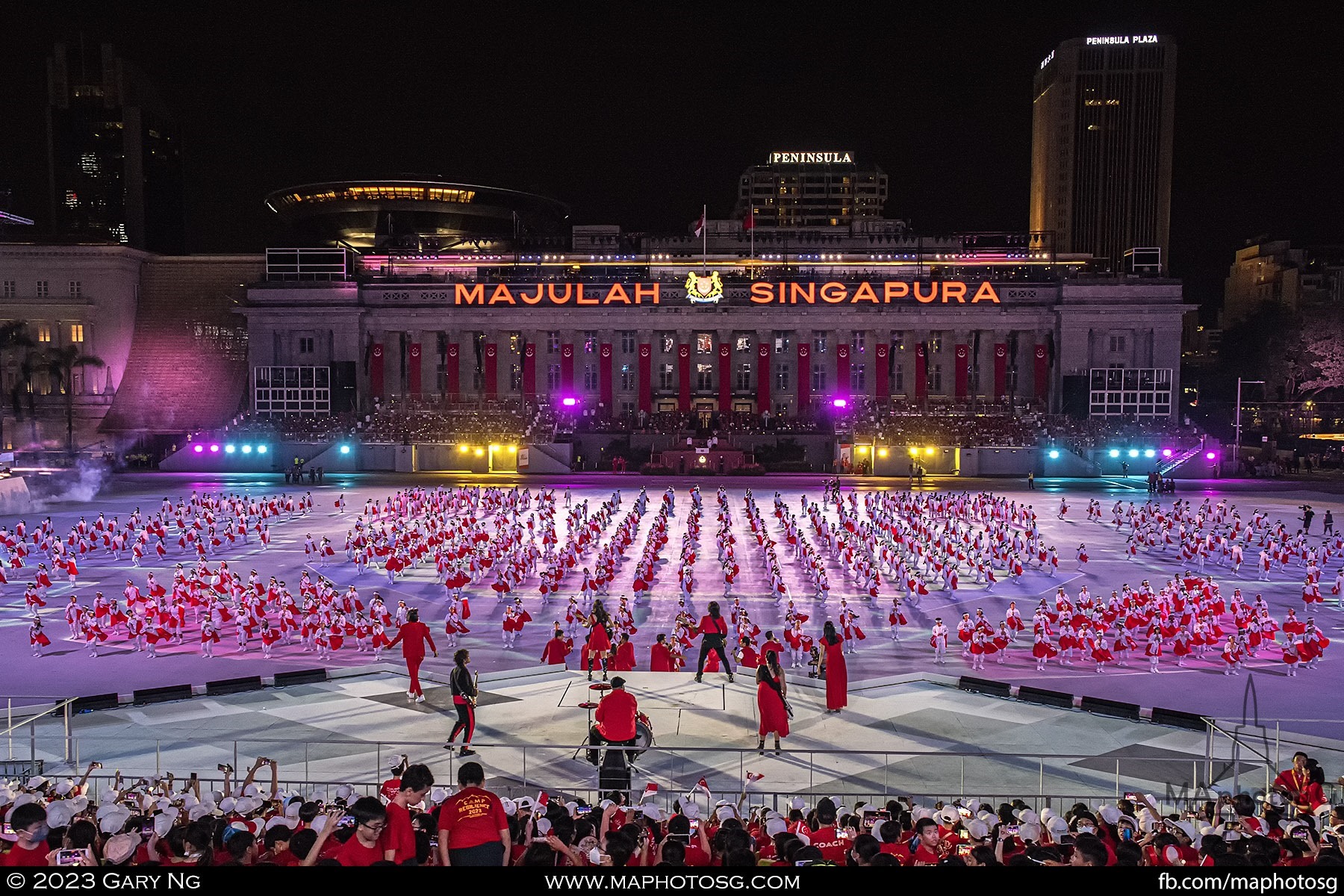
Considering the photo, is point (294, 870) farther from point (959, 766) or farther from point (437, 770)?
point (959, 766)

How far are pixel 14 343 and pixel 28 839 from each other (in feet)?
267

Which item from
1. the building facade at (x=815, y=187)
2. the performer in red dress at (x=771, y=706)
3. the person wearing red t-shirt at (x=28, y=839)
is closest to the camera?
the person wearing red t-shirt at (x=28, y=839)

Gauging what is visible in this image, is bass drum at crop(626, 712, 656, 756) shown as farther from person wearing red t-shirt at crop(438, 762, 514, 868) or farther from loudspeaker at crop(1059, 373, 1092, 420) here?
loudspeaker at crop(1059, 373, 1092, 420)

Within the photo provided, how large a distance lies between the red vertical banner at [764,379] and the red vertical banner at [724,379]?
249 cm

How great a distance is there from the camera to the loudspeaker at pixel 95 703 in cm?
1677

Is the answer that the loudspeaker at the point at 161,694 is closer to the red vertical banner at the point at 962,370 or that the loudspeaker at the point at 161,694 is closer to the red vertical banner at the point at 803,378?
the red vertical banner at the point at 803,378

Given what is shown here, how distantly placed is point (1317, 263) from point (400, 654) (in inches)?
5728

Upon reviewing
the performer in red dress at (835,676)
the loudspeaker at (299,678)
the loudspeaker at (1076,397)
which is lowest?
the loudspeaker at (299,678)

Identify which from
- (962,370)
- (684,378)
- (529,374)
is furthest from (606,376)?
(962,370)

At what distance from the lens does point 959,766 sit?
14.2 metres

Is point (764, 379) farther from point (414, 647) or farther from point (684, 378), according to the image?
point (414, 647)

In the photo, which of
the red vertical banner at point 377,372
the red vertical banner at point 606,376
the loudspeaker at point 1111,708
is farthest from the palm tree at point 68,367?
the loudspeaker at point 1111,708

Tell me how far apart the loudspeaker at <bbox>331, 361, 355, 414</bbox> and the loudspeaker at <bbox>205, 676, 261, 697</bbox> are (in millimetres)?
61491

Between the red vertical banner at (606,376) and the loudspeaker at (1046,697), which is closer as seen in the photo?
the loudspeaker at (1046,697)
